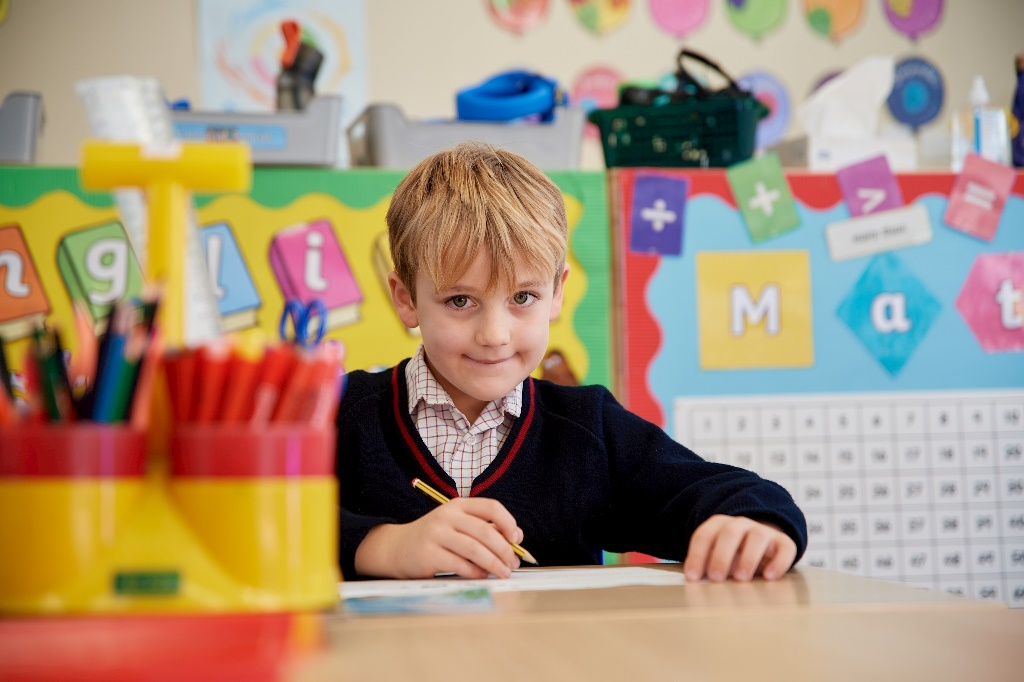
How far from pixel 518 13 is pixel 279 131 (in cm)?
131

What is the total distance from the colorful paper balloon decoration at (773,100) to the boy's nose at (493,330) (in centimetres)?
207

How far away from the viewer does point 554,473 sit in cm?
104

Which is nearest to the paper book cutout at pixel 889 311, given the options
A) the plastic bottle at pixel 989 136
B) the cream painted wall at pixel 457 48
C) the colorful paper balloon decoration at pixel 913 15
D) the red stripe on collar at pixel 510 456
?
the plastic bottle at pixel 989 136

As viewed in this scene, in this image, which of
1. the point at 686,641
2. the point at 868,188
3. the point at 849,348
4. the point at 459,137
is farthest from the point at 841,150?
the point at 686,641

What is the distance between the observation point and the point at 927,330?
1752 millimetres

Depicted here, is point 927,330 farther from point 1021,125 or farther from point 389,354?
point 389,354

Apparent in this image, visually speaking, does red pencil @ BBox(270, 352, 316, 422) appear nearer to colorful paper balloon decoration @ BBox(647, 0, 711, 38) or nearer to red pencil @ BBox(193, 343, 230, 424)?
red pencil @ BBox(193, 343, 230, 424)

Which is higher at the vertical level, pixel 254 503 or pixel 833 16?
pixel 833 16

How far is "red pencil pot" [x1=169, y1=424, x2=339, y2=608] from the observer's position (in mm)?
400

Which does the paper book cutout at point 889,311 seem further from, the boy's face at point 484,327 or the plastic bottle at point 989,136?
the boy's face at point 484,327

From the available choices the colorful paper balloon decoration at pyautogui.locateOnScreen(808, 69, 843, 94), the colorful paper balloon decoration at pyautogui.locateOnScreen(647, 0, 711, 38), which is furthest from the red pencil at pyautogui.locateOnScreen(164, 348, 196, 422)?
the colorful paper balloon decoration at pyautogui.locateOnScreen(808, 69, 843, 94)

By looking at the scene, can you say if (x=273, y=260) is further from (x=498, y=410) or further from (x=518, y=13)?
(x=518, y=13)

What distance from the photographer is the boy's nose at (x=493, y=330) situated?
95 cm

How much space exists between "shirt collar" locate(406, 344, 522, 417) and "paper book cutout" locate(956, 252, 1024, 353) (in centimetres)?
104
